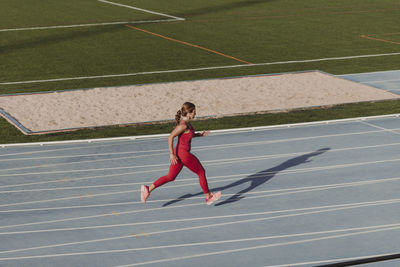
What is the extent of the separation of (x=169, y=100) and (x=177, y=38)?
9067 millimetres

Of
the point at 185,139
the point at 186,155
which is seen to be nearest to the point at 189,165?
the point at 186,155

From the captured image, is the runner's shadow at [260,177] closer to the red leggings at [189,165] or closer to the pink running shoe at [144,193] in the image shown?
the pink running shoe at [144,193]

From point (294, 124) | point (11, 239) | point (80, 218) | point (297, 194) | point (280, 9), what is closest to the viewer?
point (11, 239)

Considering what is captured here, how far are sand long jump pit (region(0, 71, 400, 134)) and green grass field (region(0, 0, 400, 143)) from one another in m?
0.62

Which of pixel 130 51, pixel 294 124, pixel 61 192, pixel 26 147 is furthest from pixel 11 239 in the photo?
pixel 130 51

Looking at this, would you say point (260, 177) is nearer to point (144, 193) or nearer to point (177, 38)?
point (144, 193)

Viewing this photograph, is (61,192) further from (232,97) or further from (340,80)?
(340,80)

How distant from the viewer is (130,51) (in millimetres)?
20656

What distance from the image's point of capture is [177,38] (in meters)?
23.0

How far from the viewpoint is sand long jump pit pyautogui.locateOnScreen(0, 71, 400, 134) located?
1298 centimetres

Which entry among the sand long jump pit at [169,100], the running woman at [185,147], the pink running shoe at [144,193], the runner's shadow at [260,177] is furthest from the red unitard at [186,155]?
the sand long jump pit at [169,100]

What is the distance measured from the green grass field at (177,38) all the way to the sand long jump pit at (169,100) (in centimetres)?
62

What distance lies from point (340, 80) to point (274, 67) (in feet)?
7.64

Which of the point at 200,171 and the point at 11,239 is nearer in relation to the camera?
the point at 11,239
